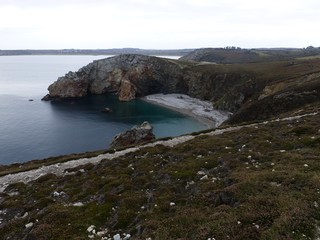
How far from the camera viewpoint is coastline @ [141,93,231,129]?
116 metres

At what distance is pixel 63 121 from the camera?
120 meters

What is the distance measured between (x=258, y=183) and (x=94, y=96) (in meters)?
164

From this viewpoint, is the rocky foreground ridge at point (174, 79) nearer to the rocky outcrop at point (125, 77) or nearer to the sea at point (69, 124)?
the rocky outcrop at point (125, 77)

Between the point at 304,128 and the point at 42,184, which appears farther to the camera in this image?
the point at 304,128

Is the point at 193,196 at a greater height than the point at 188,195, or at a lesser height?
greater

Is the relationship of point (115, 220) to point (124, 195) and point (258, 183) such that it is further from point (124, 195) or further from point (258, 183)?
point (258, 183)

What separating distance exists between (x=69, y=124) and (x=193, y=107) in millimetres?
52640

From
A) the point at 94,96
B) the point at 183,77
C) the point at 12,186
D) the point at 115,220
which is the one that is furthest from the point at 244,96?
the point at 115,220

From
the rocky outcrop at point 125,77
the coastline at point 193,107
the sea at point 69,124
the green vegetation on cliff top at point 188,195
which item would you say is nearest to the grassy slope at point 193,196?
the green vegetation on cliff top at point 188,195

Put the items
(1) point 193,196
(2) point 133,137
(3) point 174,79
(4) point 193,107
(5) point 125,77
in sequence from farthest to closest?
(3) point 174,79 < (5) point 125,77 < (4) point 193,107 < (2) point 133,137 < (1) point 193,196

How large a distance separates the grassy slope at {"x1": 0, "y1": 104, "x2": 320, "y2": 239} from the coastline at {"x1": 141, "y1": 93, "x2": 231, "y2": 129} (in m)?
76.4

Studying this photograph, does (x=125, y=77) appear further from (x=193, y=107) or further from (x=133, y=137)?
(x=133, y=137)

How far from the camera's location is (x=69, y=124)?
116 m

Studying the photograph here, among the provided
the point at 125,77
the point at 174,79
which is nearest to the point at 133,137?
the point at 125,77
